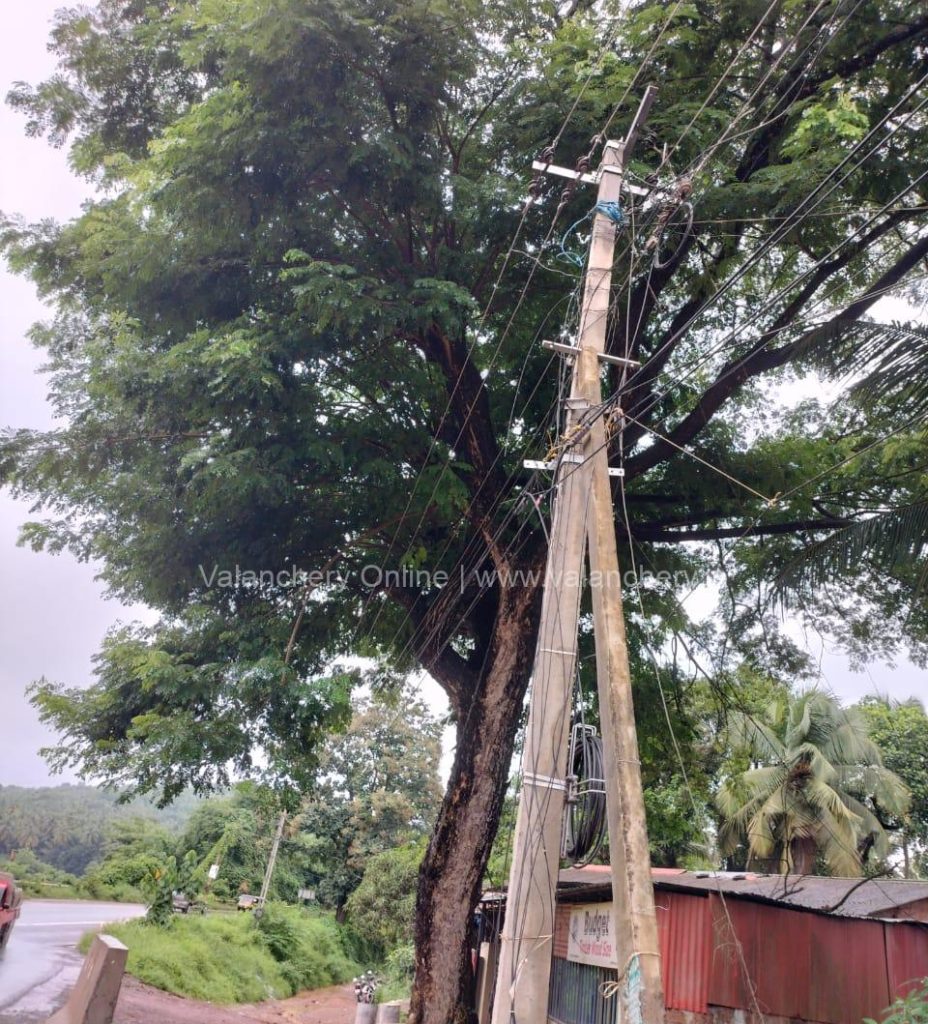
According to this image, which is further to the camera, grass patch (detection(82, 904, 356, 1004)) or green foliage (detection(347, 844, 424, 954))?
green foliage (detection(347, 844, 424, 954))

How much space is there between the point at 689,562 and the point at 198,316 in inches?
328

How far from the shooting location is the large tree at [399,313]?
8.39 meters

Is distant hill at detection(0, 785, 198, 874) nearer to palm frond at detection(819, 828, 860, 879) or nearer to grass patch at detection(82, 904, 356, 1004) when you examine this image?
grass patch at detection(82, 904, 356, 1004)

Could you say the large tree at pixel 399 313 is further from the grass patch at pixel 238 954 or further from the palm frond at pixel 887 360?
the grass patch at pixel 238 954

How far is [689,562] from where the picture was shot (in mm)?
13172

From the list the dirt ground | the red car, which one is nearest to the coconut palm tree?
the dirt ground

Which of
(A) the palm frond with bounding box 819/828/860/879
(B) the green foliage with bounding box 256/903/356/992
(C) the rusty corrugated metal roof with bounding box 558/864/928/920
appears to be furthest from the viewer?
(B) the green foliage with bounding box 256/903/356/992

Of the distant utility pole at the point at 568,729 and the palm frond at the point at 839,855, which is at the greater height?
the palm frond at the point at 839,855

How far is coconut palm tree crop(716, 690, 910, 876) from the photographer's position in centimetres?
2106

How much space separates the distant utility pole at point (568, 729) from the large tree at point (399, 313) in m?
1.04

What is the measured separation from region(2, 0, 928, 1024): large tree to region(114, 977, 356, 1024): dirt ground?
5250 millimetres

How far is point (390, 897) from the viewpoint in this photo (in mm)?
25906

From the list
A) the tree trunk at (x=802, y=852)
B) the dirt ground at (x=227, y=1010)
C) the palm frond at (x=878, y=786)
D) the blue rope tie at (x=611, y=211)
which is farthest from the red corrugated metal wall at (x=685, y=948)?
the palm frond at (x=878, y=786)

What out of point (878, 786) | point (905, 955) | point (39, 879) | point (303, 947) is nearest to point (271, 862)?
point (303, 947)
